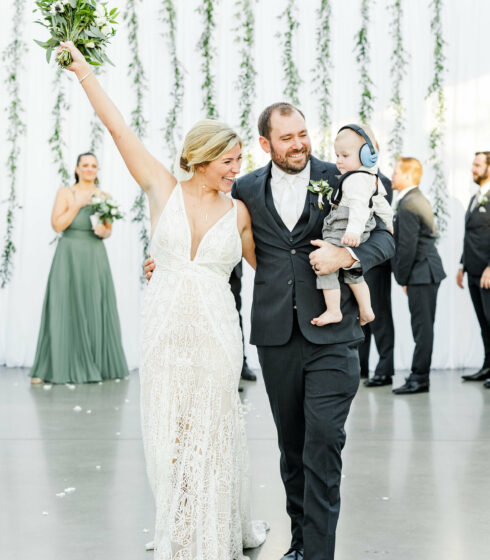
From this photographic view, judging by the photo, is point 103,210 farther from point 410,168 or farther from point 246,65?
point 410,168

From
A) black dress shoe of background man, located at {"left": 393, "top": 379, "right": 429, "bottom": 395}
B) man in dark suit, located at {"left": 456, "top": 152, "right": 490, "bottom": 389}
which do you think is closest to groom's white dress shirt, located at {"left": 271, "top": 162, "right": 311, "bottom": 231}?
black dress shoe of background man, located at {"left": 393, "top": 379, "right": 429, "bottom": 395}

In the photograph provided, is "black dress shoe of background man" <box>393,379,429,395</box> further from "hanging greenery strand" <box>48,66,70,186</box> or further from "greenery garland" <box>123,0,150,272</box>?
"hanging greenery strand" <box>48,66,70,186</box>

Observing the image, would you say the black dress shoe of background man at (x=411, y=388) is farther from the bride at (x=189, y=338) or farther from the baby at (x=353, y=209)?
the bride at (x=189, y=338)

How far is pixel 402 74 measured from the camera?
7.75m

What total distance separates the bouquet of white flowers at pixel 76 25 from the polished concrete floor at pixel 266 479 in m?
1.80

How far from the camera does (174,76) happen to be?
25.4 feet

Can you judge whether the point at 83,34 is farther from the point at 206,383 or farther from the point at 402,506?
the point at 402,506

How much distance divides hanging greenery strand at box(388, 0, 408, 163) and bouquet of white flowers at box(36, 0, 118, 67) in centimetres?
512

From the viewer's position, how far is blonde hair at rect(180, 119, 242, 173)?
9.34ft

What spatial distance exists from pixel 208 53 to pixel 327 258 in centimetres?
534

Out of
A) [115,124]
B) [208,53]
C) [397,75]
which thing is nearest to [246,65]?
[208,53]

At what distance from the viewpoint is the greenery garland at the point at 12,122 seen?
303 inches

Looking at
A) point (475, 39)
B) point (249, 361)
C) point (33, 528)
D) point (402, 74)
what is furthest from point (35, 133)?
point (33, 528)

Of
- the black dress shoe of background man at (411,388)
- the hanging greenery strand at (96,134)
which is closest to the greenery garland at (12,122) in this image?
the hanging greenery strand at (96,134)
